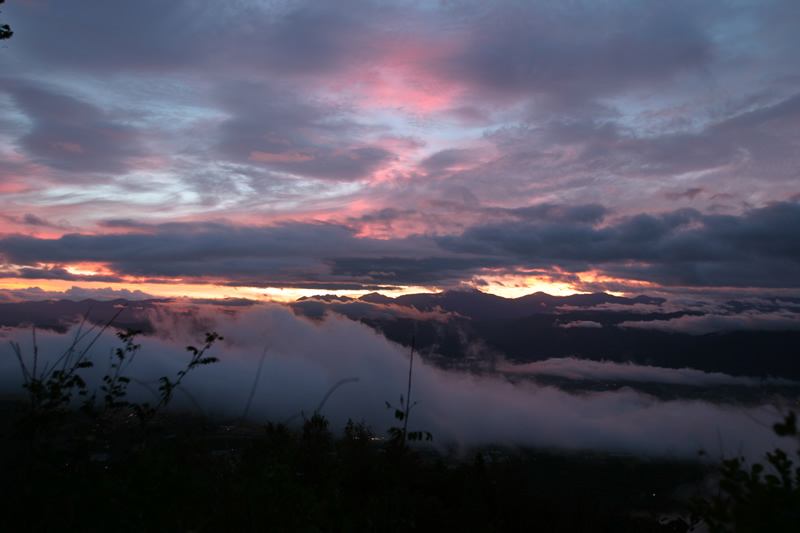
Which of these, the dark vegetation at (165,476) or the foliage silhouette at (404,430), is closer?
the dark vegetation at (165,476)

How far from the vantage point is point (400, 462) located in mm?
7281

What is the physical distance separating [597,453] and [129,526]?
218 metres

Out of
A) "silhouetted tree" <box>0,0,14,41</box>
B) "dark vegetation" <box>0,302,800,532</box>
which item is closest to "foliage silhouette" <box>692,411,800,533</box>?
"dark vegetation" <box>0,302,800,532</box>

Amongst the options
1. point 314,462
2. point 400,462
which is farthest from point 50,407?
point 314,462

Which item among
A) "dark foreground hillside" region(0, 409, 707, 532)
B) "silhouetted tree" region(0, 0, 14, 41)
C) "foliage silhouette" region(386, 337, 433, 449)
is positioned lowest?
"dark foreground hillside" region(0, 409, 707, 532)

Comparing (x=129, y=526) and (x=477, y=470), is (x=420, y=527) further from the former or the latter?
(x=129, y=526)

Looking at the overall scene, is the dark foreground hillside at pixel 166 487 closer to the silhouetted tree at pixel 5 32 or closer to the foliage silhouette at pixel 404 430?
the foliage silhouette at pixel 404 430

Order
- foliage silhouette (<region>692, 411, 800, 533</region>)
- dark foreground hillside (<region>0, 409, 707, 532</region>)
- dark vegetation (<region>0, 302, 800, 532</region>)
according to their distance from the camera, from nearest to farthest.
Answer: foliage silhouette (<region>692, 411, 800, 533</region>) < dark vegetation (<region>0, 302, 800, 532</region>) < dark foreground hillside (<region>0, 409, 707, 532</region>)

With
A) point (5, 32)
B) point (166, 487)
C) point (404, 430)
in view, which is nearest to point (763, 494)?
point (404, 430)

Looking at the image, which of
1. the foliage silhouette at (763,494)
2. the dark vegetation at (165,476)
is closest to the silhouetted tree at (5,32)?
the dark vegetation at (165,476)

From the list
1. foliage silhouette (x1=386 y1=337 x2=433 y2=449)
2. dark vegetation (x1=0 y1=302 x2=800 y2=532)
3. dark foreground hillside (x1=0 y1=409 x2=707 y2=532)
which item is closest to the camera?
dark vegetation (x1=0 y1=302 x2=800 y2=532)

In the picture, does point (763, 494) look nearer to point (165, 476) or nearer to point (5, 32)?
point (165, 476)

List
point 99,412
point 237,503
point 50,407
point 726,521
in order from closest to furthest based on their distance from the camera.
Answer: point 726,521, point 237,503, point 50,407, point 99,412

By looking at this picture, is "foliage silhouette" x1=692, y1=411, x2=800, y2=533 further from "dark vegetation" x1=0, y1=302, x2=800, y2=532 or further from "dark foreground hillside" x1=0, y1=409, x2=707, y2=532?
"dark foreground hillside" x1=0, y1=409, x2=707, y2=532
